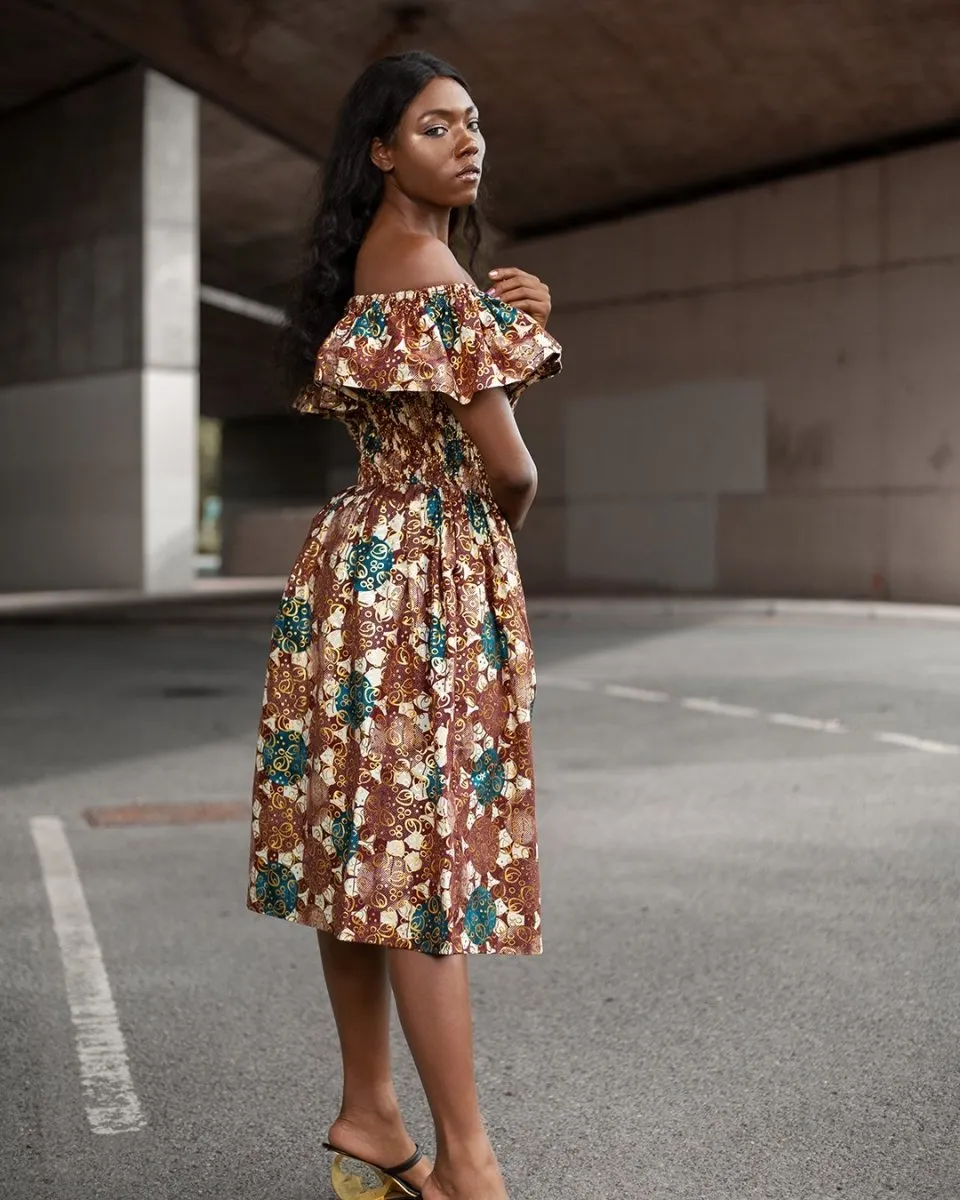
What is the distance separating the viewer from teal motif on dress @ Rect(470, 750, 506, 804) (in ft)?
9.68

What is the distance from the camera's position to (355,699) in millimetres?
2959

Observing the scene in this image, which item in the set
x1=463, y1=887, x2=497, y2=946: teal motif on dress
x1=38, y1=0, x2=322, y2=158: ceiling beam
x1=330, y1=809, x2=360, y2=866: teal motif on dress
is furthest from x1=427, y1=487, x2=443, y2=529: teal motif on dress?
x1=38, y1=0, x2=322, y2=158: ceiling beam

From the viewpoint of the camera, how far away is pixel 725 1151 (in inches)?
136

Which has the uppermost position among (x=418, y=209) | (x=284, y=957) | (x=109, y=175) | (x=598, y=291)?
(x=109, y=175)

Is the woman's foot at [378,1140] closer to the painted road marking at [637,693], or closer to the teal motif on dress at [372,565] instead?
the teal motif on dress at [372,565]

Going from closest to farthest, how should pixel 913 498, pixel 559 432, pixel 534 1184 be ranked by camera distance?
1. pixel 534 1184
2. pixel 913 498
3. pixel 559 432

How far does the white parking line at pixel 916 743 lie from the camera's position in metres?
9.04

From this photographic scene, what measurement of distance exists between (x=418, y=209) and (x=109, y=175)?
25478mm

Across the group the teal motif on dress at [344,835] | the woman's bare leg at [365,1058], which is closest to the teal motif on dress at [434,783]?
the teal motif on dress at [344,835]

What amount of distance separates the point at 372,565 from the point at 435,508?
0.15 metres

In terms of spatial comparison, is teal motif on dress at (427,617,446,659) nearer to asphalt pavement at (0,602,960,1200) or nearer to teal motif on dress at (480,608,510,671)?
teal motif on dress at (480,608,510,671)

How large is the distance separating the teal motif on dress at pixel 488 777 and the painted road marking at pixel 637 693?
8.40m

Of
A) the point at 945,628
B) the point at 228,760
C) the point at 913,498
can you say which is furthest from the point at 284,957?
the point at 913,498

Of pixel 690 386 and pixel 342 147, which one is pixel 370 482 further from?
pixel 690 386
